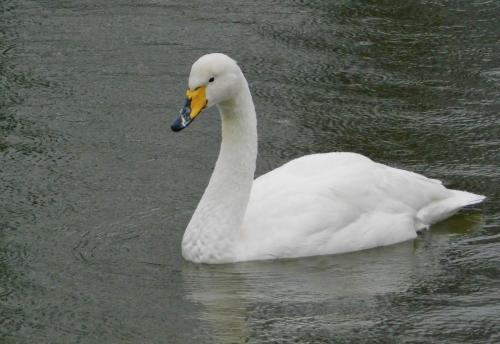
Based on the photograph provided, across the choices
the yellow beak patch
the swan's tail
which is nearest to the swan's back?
the swan's tail

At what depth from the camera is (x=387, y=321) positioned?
324 inches

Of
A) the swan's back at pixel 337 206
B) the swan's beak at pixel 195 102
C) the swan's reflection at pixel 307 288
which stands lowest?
the swan's reflection at pixel 307 288

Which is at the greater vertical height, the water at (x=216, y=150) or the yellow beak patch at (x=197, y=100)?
the yellow beak patch at (x=197, y=100)

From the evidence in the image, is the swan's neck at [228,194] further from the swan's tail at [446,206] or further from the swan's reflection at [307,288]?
the swan's tail at [446,206]

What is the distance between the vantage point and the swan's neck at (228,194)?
9.31 meters

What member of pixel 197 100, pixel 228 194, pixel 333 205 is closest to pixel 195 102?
pixel 197 100

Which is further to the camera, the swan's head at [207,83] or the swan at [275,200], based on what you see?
the swan at [275,200]

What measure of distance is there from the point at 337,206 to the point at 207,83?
1366 millimetres

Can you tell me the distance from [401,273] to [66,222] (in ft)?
8.35

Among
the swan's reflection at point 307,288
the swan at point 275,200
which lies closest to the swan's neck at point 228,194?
the swan at point 275,200

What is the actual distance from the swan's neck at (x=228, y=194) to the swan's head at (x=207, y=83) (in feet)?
0.62

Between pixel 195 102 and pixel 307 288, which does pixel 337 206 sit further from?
pixel 195 102

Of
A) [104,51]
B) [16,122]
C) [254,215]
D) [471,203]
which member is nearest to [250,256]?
[254,215]

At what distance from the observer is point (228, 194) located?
9.48 metres
